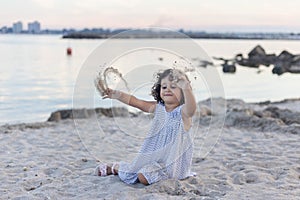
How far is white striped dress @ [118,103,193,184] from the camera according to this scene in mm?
4770

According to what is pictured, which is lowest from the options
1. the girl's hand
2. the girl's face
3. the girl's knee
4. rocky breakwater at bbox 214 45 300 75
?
rocky breakwater at bbox 214 45 300 75

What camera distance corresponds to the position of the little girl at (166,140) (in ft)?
15.5

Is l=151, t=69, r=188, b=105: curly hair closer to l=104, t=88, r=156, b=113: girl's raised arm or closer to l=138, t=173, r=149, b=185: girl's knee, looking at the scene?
l=104, t=88, r=156, b=113: girl's raised arm

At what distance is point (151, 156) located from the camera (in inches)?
191

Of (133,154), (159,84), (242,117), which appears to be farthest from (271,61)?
(159,84)

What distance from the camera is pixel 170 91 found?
4715 mm

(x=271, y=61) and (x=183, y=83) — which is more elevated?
(x=183, y=83)

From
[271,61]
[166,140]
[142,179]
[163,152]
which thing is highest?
[166,140]

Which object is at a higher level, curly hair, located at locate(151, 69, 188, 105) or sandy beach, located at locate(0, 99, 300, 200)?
curly hair, located at locate(151, 69, 188, 105)

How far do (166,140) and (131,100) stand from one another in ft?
1.92

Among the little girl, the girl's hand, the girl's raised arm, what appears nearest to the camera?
the girl's hand

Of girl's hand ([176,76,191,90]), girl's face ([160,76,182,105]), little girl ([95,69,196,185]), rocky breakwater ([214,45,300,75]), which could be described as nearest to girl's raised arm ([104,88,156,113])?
little girl ([95,69,196,185])

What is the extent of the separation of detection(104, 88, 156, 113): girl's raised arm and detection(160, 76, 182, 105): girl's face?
28 centimetres

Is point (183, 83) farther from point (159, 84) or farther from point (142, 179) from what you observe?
point (142, 179)
